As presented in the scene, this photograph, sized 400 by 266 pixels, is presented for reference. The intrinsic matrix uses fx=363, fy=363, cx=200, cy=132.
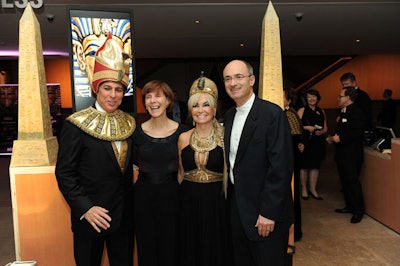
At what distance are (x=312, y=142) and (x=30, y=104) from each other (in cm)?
360

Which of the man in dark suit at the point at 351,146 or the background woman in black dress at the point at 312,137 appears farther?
the background woman in black dress at the point at 312,137

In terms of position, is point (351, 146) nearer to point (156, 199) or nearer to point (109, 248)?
point (156, 199)

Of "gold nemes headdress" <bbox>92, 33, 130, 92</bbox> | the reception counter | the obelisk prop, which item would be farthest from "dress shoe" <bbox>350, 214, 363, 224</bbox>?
"gold nemes headdress" <bbox>92, 33, 130, 92</bbox>

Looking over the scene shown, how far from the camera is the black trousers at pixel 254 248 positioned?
206 centimetres

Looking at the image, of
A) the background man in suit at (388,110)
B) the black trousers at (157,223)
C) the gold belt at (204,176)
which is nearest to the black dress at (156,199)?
the black trousers at (157,223)

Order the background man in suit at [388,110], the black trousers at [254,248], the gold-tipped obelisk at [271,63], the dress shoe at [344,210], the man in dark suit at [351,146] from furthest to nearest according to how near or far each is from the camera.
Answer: the background man in suit at [388,110]
the dress shoe at [344,210]
the man in dark suit at [351,146]
the gold-tipped obelisk at [271,63]
the black trousers at [254,248]

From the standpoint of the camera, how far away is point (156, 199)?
2316 millimetres

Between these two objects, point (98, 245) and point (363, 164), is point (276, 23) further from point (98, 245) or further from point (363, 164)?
point (363, 164)

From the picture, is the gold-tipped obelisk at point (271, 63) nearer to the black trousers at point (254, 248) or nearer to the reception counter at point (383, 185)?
the black trousers at point (254, 248)

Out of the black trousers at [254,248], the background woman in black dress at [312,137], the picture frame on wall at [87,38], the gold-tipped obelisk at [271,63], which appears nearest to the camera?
the black trousers at [254,248]

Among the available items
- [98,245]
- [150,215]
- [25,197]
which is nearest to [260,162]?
[150,215]

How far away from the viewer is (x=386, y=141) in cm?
422

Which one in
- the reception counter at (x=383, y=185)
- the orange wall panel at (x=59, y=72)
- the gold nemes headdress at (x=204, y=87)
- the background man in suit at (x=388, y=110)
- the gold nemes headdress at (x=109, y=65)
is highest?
the orange wall panel at (x=59, y=72)

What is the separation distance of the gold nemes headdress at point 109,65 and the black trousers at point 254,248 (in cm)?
95
